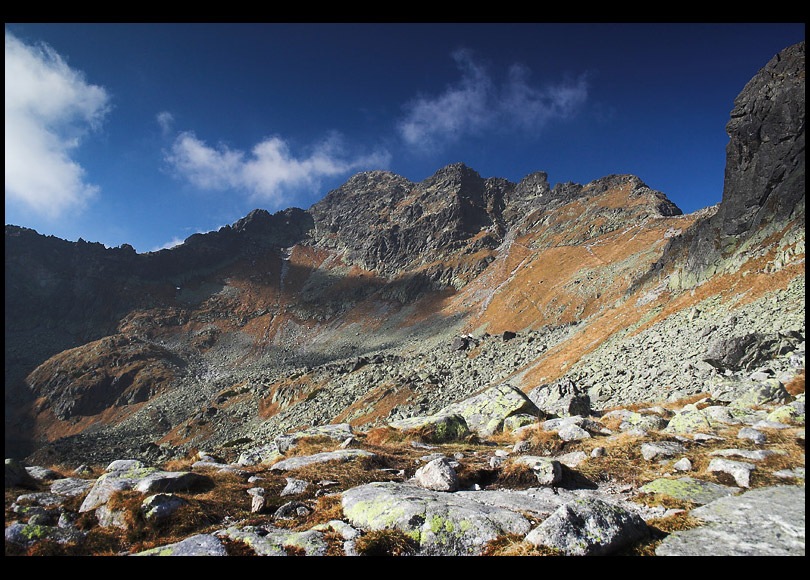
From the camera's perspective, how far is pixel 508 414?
20.2m

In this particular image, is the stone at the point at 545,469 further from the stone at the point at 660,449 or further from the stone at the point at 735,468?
the stone at the point at 735,468

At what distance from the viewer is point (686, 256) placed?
52.7m

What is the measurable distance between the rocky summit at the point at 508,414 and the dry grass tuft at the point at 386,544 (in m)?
0.03

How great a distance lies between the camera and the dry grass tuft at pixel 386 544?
20.5 feet

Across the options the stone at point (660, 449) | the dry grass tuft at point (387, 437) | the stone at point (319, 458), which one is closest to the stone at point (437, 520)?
the stone at point (319, 458)

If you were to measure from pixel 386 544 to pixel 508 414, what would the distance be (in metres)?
14.9

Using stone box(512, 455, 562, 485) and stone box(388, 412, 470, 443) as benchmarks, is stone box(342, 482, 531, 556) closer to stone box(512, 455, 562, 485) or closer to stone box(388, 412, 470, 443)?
stone box(512, 455, 562, 485)

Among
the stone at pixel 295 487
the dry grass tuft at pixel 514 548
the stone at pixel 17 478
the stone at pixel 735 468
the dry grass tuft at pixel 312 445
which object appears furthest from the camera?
the dry grass tuft at pixel 312 445

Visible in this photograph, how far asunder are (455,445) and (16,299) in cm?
21782

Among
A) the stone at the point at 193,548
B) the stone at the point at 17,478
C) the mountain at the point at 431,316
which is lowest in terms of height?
the stone at the point at 193,548
